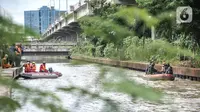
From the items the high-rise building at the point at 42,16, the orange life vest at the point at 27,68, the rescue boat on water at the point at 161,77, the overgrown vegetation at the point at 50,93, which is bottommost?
the rescue boat on water at the point at 161,77

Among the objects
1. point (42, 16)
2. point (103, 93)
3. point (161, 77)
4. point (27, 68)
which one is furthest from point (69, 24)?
point (27, 68)

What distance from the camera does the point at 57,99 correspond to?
1.52 metres

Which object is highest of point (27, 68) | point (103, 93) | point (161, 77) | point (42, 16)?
point (42, 16)

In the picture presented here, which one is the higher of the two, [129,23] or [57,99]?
[129,23]

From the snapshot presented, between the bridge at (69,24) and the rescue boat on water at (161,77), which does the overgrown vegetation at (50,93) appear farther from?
the rescue boat on water at (161,77)

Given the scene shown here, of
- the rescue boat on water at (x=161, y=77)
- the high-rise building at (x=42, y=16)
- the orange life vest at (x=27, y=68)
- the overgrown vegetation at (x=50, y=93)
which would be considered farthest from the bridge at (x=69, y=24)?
the orange life vest at (x=27, y=68)

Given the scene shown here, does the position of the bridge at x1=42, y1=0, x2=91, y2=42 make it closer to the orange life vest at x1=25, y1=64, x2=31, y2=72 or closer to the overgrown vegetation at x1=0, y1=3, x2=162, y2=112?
the overgrown vegetation at x1=0, y1=3, x2=162, y2=112

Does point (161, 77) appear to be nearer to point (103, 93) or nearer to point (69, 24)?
point (69, 24)

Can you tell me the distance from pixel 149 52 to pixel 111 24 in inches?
9.0

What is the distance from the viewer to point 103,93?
154cm

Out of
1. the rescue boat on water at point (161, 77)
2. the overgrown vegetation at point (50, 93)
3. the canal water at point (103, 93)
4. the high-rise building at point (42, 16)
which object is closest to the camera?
the overgrown vegetation at point (50, 93)

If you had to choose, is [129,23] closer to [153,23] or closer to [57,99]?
[153,23]

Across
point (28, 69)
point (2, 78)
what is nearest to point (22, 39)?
point (2, 78)

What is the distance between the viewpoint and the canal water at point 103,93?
4.99ft
